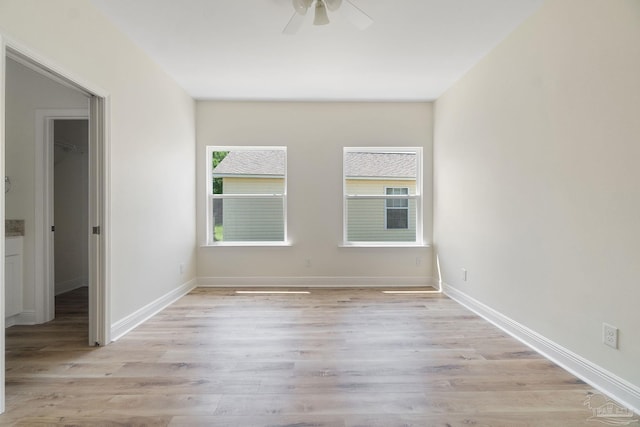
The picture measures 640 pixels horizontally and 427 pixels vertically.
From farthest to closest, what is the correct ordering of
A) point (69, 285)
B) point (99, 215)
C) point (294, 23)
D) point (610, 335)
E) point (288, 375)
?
point (69, 285) → point (99, 215) → point (294, 23) → point (288, 375) → point (610, 335)

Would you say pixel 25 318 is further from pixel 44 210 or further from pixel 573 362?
pixel 573 362

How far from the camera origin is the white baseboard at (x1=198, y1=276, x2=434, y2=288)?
424 cm

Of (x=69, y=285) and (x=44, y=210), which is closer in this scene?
(x=44, y=210)

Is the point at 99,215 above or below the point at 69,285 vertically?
above

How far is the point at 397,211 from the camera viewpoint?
4.38 metres

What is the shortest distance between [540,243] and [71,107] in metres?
4.36

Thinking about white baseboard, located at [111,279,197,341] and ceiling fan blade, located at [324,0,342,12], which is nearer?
ceiling fan blade, located at [324,0,342,12]

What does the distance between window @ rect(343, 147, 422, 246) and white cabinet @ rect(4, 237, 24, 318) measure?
355 cm

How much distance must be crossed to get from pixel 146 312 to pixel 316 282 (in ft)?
6.92

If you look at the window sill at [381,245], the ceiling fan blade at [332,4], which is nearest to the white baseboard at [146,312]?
the window sill at [381,245]

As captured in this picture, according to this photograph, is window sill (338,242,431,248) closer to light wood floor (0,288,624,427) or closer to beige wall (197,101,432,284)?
beige wall (197,101,432,284)

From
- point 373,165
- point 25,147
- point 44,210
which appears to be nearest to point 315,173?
point 373,165

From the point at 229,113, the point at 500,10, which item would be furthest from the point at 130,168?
the point at 500,10

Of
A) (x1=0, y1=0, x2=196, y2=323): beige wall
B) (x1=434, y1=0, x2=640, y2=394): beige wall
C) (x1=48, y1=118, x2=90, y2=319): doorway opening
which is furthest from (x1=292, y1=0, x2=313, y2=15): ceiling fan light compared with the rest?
(x1=48, y1=118, x2=90, y2=319): doorway opening
